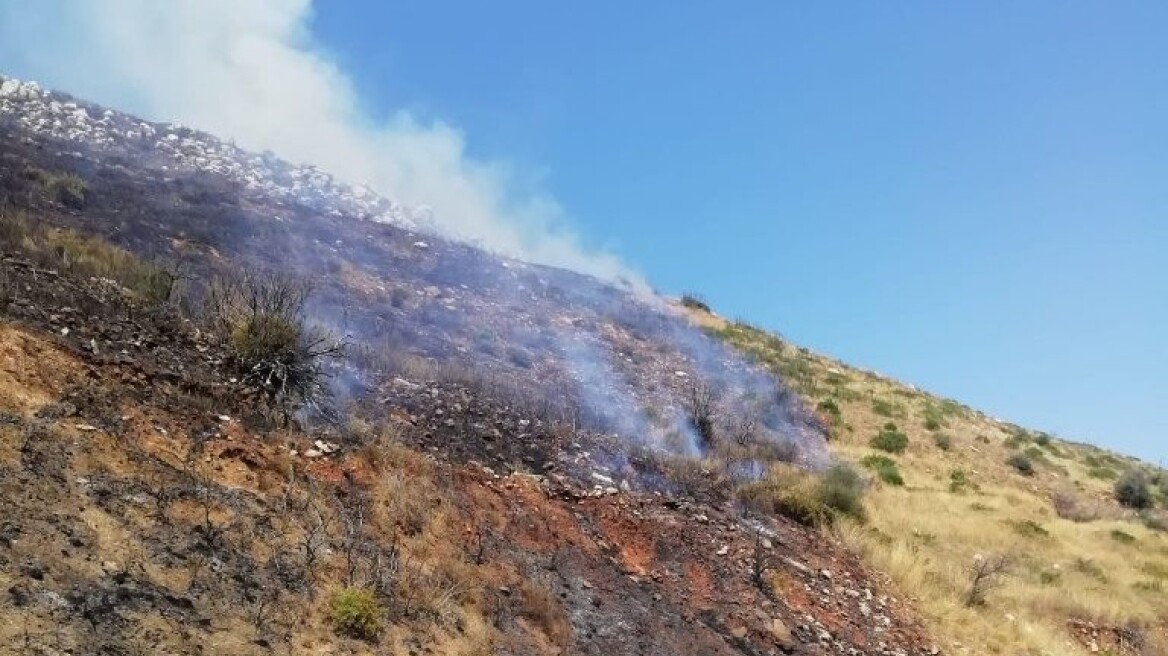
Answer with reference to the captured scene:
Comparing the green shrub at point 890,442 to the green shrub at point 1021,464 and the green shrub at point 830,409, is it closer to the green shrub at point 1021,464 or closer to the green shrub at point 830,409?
the green shrub at point 830,409

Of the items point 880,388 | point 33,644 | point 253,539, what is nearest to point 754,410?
point 880,388

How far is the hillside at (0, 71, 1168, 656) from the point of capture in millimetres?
6102

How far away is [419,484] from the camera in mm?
8672

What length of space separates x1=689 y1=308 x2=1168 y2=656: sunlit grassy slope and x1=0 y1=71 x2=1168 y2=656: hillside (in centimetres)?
9

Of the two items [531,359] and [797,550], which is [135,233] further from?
[797,550]

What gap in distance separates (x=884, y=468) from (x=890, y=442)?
3.08 m

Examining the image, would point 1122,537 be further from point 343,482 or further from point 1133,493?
point 343,482

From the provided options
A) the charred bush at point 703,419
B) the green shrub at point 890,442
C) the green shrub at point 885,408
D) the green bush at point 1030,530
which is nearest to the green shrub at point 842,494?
the charred bush at point 703,419

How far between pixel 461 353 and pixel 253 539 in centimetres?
960

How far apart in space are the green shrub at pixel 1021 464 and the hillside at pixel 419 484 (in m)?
0.18

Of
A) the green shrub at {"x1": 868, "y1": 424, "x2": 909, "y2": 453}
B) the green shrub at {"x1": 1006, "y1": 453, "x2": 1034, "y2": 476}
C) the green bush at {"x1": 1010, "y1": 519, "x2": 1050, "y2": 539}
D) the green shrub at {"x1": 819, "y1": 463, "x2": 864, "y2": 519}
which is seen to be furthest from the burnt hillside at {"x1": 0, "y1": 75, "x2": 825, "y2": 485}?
the green shrub at {"x1": 1006, "y1": 453, "x2": 1034, "y2": 476}

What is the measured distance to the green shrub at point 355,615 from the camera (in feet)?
20.2

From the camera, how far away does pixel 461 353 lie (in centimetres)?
1612

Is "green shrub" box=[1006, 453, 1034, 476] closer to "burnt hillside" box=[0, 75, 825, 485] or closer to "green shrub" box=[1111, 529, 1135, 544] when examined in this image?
"green shrub" box=[1111, 529, 1135, 544]
